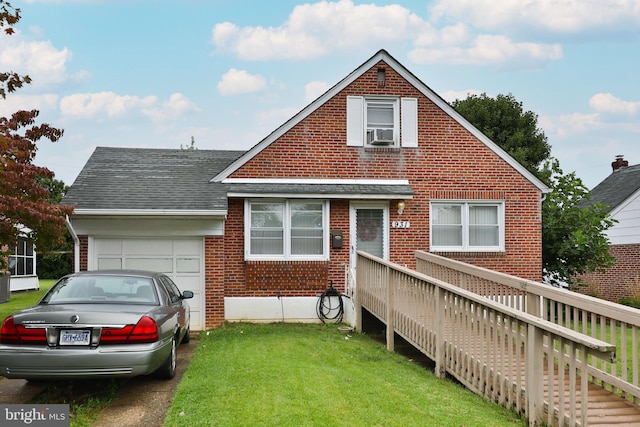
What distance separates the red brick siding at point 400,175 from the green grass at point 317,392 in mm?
3822

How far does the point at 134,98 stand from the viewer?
90.4 ft

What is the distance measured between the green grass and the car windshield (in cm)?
124

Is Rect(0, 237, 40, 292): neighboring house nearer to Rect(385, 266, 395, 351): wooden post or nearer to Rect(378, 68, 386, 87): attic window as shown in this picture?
Rect(378, 68, 386, 87): attic window

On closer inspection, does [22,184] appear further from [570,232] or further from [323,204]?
[570,232]

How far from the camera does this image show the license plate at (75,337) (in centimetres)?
622

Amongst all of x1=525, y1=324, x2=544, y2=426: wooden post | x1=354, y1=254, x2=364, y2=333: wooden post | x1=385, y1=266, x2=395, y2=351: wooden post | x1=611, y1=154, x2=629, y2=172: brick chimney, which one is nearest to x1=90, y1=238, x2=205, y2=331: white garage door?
x1=354, y1=254, x2=364, y2=333: wooden post

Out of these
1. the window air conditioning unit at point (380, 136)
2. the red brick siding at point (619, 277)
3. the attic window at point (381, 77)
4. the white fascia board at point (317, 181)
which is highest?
the attic window at point (381, 77)

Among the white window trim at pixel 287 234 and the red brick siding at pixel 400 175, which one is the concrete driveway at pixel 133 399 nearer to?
the white window trim at pixel 287 234

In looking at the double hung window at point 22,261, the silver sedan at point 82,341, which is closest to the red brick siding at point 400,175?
the silver sedan at point 82,341

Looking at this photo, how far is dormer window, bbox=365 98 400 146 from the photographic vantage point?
46.1 feet

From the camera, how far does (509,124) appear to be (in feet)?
113

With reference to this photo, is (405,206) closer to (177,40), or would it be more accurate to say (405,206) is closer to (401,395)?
(401,395)

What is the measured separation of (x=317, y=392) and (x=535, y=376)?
7.57ft

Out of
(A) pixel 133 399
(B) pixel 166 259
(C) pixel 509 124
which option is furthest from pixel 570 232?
(C) pixel 509 124
